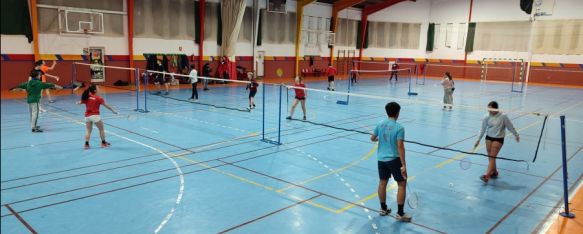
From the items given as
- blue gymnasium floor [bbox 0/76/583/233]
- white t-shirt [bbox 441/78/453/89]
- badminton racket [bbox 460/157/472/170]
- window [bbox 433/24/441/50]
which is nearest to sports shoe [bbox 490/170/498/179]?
blue gymnasium floor [bbox 0/76/583/233]

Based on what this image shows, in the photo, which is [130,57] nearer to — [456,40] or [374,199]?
[374,199]

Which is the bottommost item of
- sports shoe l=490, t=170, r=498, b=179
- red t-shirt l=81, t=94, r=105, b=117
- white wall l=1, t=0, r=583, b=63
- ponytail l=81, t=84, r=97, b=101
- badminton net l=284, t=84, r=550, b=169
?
sports shoe l=490, t=170, r=498, b=179

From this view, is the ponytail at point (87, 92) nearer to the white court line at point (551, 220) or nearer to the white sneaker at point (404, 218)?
the white sneaker at point (404, 218)

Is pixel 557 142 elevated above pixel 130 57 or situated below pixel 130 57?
below

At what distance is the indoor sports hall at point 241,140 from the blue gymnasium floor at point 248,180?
5cm

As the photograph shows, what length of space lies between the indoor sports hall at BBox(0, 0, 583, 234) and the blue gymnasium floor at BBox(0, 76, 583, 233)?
5 centimetres

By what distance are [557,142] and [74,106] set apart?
18050 millimetres

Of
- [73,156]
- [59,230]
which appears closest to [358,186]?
[59,230]

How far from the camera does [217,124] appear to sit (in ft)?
47.5

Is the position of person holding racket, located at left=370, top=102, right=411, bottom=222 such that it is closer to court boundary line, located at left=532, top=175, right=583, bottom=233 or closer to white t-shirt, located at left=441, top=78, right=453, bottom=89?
court boundary line, located at left=532, top=175, right=583, bottom=233

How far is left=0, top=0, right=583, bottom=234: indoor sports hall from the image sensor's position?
22.0ft

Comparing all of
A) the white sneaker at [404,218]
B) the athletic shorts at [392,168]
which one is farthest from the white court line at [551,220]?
the athletic shorts at [392,168]

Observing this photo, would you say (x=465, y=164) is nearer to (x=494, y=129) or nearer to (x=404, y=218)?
(x=494, y=129)

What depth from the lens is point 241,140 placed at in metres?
12.1
